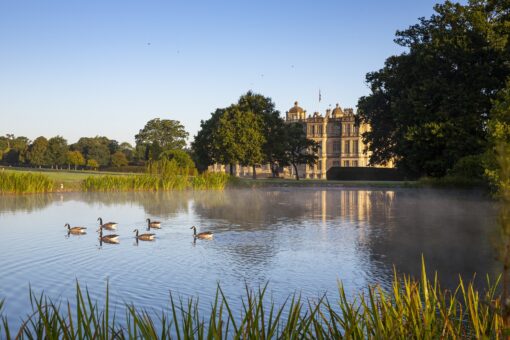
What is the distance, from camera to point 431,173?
147 feet

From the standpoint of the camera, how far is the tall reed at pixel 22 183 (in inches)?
1410

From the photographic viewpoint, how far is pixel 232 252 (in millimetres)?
15422

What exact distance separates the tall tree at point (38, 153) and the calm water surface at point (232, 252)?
9195 cm

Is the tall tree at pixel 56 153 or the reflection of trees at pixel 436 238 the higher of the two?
the tall tree at pixel 56 153

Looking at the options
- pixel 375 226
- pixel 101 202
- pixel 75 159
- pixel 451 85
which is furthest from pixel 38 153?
pixel 375 226

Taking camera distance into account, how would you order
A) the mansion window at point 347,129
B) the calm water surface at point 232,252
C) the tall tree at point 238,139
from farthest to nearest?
the mansion window at point 347,129
the tall tree at point 238,139
the calm water surface at point 232,252

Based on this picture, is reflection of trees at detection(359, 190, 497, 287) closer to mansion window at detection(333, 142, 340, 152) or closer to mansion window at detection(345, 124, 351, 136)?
mansion window at detection(345, 124, 351, 136)

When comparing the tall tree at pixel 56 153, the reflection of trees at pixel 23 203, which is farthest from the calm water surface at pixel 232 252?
the tall tree at pixel 56 153

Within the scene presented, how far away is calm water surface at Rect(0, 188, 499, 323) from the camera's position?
36.3 feet

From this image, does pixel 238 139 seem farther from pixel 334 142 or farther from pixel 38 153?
pixel 38 153

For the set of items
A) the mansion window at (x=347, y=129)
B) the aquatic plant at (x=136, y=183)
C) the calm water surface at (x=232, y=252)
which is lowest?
the calm water surface at (x=232, y=252)

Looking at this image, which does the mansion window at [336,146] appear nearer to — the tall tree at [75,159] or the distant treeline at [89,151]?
the distant treeline at [89,151]

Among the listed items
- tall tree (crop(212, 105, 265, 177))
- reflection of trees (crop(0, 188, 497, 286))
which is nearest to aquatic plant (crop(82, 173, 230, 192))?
reflection of trees (crop(0, 188, 497, 286))

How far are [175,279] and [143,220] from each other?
39.9ft
